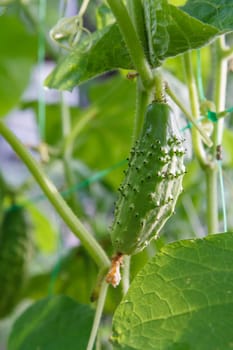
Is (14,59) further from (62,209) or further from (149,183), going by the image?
(149,183)

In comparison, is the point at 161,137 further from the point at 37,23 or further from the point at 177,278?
the point at 37,23

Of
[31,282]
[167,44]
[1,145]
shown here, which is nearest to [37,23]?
[31,282]

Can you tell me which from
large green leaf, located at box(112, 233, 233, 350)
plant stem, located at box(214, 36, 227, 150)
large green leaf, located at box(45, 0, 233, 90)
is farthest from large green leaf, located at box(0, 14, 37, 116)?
large green leaf, located at box(112, 233, 233, 350)

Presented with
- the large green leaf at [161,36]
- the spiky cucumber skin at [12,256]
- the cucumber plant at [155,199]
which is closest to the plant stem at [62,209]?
the cucumber plant at [155,199]

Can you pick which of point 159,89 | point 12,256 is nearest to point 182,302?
point 159,89

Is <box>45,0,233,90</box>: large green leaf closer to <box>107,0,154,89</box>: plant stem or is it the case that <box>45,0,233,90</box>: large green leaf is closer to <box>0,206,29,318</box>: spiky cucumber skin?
<box>107,0,154,89</box>: plant stem
